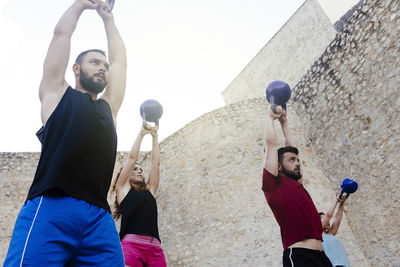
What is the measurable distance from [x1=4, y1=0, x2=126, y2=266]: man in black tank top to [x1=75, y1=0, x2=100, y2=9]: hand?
0.07 m

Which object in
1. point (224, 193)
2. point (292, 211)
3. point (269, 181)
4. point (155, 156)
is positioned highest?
point (224, 193)

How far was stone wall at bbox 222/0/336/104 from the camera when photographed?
1378cm

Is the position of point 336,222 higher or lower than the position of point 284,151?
lower

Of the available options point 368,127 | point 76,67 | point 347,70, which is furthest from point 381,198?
point 76,67

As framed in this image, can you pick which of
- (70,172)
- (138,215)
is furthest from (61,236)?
(138,215)

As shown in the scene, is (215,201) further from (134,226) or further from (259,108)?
(134,226)

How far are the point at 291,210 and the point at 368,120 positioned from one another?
403cm

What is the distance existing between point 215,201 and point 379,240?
312 cm

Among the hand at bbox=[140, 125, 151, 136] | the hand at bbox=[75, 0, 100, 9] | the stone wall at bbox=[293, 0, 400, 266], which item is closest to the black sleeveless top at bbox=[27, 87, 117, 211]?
the hand at bbox=[75, 0, 100, 9]

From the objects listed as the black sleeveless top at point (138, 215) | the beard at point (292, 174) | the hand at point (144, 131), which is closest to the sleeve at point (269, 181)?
the beard at point (292, 174)

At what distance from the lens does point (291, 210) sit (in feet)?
7.73

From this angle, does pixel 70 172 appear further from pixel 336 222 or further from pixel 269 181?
pixel 336 222

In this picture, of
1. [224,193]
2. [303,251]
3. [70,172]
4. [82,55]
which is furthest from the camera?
[224,193]

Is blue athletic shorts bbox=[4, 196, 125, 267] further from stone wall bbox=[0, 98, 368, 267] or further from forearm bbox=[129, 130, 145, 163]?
stone wall bbox=[0, 98, 368, 267]
